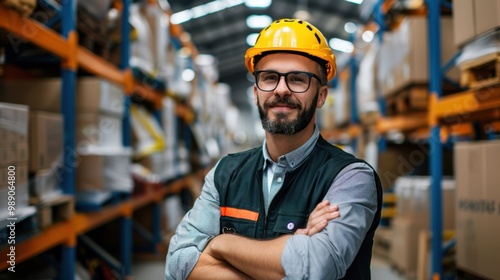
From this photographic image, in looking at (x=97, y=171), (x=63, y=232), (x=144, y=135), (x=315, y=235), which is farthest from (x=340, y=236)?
(x=144, y=135)

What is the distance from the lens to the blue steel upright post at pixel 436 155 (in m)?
4.30

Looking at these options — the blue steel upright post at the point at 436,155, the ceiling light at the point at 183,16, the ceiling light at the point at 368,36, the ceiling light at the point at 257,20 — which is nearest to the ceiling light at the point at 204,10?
the ceiling light at the point at 183,16

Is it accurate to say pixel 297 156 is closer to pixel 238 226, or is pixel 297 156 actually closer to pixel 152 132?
pixel 238 226

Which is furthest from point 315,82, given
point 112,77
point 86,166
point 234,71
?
point 234,71

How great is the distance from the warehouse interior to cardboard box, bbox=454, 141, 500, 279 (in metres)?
0.01

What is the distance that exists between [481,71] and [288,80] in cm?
201

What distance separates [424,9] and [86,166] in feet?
12.3

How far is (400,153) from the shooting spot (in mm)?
7145

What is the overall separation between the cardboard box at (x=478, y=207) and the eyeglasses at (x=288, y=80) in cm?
177

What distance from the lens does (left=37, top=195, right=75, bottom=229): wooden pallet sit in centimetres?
320

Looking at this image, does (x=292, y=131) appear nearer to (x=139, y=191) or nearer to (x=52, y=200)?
(x=52, y=200)

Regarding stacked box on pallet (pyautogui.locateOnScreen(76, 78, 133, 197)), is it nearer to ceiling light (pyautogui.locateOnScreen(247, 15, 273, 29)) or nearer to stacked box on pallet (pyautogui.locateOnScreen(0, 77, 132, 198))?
stacked box on pallet (pyautogui.locateOnScreen(0, 77, 132, 198))

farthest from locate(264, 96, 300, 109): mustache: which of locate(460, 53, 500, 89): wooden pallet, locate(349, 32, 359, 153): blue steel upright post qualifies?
locate(349, 32, 359, 153): blue steel upright post

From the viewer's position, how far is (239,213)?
2162 millimetres
